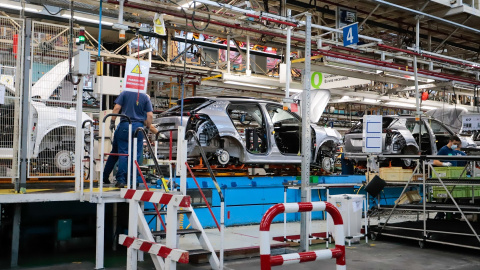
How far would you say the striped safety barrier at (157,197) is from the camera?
185 inches

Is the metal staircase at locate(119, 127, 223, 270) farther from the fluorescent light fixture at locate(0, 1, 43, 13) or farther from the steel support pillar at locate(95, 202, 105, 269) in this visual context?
the fluorescent light fixture at locate(0, 1, 43, 13)

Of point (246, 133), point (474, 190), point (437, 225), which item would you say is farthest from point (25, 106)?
point (474, 190)

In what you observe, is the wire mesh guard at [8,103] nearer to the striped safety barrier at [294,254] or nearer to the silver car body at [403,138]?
the striped safety barrier at [294,254]

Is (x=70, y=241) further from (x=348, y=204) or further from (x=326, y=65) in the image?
(x=326, y=65)

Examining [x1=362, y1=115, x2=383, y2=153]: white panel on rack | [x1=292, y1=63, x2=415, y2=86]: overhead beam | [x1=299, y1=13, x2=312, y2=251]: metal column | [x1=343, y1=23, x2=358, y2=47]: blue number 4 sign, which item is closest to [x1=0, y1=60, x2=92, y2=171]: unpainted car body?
[x1=299, y1=13, x2=312, y2=251]: metal column

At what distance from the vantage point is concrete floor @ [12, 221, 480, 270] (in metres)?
5.91

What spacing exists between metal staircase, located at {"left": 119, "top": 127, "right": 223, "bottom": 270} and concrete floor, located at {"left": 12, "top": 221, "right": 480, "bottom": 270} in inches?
16.3

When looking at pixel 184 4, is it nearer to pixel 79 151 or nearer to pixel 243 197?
pixel 243 197

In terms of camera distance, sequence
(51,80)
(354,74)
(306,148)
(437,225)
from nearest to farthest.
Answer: (306,148)
(51,80)
(437,225)
(354,74)

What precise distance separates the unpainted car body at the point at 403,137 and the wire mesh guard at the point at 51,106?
719cm

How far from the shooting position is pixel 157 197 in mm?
5051

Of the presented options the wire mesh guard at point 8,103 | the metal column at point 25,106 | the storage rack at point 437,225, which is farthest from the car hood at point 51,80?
the storage rack at point 437,225

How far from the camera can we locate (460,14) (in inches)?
416

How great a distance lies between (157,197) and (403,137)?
8.76m
